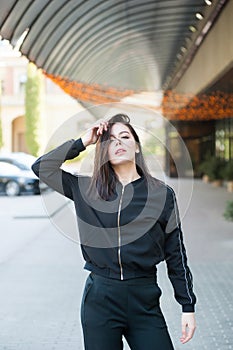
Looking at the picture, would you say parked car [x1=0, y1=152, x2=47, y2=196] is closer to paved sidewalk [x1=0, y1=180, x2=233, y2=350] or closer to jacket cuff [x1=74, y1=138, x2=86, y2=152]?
paved sidewalk [x1=0, y1=180, x2=233, y2=350]

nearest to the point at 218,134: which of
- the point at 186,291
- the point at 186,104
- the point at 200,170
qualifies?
the point at 200,170

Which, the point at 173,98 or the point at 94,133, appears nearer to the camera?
the point at 94,133

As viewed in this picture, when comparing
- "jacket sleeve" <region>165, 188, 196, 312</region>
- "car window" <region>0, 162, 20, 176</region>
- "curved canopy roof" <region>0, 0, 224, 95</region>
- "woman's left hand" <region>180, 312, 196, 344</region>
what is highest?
"curved canopy roof" <region>0, 0, 224, 95</region>

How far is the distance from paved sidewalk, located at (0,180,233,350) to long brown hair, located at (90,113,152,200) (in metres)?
0.33

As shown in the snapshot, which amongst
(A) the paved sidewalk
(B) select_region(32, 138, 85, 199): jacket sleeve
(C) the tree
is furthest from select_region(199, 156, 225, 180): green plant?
(B) select_region(32, 138, 85, 199): jacket sleeve

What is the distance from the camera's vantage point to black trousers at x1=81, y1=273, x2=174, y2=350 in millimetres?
2775

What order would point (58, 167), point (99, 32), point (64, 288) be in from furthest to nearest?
point (99, 32) → point (64, 288) → point (58, 167)

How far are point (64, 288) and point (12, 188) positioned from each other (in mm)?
15761

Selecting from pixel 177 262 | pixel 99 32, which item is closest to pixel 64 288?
pixel 177 262

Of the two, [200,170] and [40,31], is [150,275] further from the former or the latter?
[200,170]

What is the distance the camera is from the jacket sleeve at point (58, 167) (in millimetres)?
3023

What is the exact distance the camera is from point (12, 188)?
22.8 m

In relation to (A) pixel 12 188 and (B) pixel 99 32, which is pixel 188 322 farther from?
(A) pixel 12 188

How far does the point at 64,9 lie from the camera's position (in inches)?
438
